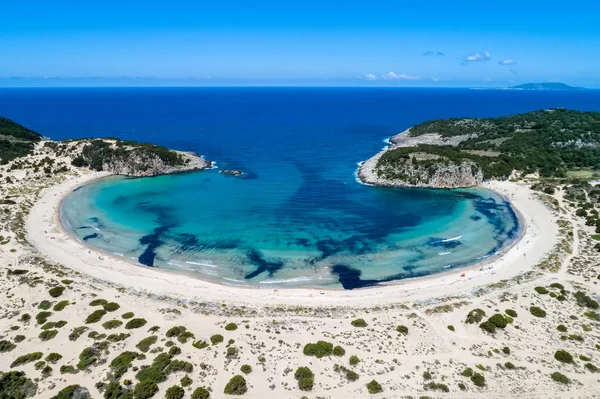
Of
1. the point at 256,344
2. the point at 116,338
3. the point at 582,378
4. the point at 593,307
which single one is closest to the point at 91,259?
the point at 116,338

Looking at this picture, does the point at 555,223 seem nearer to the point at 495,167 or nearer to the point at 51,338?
the point at 495,167

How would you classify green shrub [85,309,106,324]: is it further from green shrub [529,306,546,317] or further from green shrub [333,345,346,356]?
green shrub [529,306,546,317]

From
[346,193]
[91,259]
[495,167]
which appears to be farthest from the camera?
[495,167]

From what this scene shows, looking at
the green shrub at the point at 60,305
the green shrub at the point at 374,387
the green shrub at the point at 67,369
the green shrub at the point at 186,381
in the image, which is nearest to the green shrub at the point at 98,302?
the green shrub at the point at 60,305

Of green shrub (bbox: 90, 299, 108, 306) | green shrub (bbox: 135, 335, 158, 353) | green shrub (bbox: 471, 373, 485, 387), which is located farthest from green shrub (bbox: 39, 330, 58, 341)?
green shrub (bbox: 471, 373, 485, 387)

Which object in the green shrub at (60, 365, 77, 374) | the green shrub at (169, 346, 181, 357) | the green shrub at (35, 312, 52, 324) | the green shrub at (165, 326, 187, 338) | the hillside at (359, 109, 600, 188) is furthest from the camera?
the hillside at (359, 109, 600, 188)

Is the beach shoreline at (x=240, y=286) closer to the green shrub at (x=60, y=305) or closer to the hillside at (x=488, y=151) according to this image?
the green shrub at (x=60, y=305)
